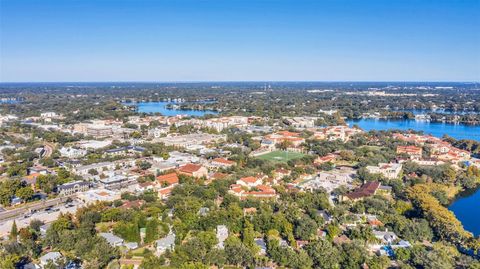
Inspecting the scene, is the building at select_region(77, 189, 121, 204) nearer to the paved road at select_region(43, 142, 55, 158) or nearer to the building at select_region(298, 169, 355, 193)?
the building at select_region(298, 169, 355, 193)

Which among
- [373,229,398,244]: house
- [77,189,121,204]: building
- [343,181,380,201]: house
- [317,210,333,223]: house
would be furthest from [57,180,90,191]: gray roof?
[373,229,398,244]: house

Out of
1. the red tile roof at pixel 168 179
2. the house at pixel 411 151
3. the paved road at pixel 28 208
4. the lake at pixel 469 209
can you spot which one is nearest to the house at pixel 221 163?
the red tile roof at pixel 168 179

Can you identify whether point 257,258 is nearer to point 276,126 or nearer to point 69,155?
point 69,155

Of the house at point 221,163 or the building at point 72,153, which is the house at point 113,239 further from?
the building at point 72,153

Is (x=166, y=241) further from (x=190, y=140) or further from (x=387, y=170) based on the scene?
(x=190, y=140)

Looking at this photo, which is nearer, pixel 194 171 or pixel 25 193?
pixel 25 193

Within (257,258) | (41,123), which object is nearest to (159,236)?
(257,258)

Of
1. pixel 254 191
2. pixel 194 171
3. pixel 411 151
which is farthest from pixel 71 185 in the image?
pixel 411 151
